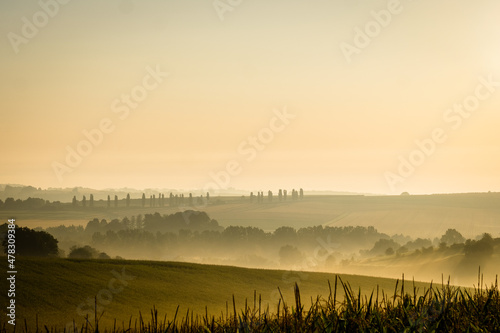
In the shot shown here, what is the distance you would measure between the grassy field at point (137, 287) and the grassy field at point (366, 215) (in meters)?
121

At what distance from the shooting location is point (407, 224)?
6845 inches

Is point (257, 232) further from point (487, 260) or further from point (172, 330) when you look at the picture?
point (172, 330)

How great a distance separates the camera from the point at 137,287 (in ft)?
113

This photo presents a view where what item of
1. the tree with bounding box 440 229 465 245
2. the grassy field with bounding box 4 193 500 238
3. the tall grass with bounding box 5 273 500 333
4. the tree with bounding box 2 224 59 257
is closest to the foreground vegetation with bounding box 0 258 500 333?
the tall grass with bounding box 5 273 500 333

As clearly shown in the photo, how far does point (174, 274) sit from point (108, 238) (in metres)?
88.5

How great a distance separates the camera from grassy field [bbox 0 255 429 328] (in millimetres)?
27984

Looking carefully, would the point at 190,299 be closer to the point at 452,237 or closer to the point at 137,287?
the point at 137,287

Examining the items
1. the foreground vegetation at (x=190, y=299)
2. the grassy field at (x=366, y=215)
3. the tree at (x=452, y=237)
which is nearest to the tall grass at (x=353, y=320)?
the foreground vegetation at (x=190, y=299)

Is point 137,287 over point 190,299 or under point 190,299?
over

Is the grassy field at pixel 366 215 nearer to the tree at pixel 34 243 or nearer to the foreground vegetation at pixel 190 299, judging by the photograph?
the tree at pixel 34 243

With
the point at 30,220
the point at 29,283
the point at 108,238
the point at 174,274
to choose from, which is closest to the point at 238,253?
the point at 108,238

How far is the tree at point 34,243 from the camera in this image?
53.3 metres

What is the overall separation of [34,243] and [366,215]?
14833 centimetres

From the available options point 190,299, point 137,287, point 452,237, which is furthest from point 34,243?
point 452,237
